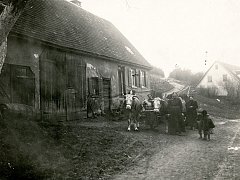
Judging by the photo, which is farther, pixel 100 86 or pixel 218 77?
pixel 218 77

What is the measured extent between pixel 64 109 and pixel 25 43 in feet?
13.8

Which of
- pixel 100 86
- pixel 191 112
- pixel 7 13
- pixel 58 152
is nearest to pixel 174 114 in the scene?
pixel 191 112

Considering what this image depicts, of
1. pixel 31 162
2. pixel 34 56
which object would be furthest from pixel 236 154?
pixel 34 56

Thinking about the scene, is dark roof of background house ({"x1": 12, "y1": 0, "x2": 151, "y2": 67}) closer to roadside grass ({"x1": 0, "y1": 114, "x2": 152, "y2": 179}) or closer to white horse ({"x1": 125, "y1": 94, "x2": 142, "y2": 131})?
white horse ({"x1": 125, "y1": 94, "x2": 142, "y2": 131})

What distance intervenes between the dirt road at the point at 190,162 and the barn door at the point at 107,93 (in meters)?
9.22

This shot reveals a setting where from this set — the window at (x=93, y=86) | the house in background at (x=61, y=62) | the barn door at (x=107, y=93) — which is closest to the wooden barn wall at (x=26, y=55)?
the house in background at (x=61, y=62)

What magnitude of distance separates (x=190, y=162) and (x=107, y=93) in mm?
13132

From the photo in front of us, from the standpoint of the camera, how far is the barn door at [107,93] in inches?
798

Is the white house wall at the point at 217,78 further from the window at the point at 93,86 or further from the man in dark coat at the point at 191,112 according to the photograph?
the man in dark coat at the point at 191,112

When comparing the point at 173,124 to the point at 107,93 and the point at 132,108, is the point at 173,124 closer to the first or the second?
the point at 132,108

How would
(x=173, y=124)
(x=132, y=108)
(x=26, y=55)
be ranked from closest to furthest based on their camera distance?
1. (x=26, y=55)
2. (x=173, y=124)
3. (x=132, y=108)

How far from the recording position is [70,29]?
18094mm

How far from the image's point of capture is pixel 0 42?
20.7 ft

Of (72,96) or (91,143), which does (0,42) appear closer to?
(91,143)
